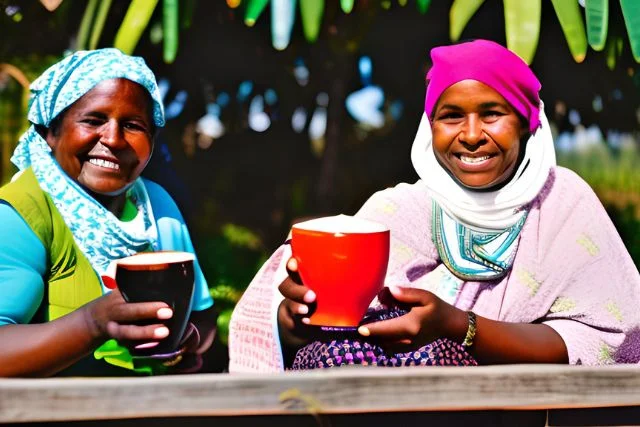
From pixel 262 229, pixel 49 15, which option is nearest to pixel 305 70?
pixel 262 229

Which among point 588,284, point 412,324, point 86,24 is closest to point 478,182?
point 588,284

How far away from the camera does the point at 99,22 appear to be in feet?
7.74

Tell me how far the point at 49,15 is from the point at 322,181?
96 centimetres

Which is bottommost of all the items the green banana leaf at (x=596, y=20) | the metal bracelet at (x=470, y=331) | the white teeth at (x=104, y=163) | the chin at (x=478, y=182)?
the metal bracelet at (x=470, y=331)

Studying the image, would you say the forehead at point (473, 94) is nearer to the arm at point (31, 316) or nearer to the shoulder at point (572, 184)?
the shoulder at point (572, 184)

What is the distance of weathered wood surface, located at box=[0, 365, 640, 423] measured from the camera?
4.15ft

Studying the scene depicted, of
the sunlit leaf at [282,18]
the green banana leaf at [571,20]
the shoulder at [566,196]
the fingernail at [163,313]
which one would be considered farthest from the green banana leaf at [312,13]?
the fingernail at [163,313]

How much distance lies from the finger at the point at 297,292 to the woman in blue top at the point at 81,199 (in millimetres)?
259

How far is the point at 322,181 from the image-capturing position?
2807 millimetres

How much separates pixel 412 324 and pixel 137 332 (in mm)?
468

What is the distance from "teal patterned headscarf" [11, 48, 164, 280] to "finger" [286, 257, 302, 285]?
50 cm

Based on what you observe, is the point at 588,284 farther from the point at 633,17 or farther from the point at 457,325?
the point at 633,17

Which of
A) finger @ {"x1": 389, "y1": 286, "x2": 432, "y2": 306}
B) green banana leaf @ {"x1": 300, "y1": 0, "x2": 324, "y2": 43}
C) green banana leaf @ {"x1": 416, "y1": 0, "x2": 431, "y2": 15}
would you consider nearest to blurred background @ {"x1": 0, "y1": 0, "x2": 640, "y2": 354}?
green banana leaf @ {"x1": 416, "y1": 0, "x2": 431, "y2": 15}

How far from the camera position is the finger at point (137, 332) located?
1511 millimetres
